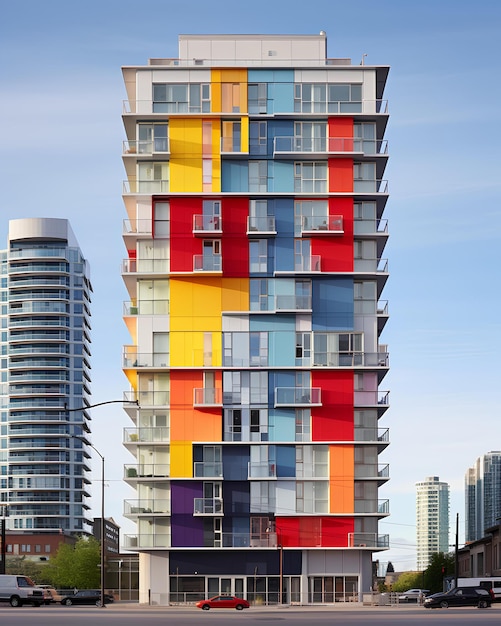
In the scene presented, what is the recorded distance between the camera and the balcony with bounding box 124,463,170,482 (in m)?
105

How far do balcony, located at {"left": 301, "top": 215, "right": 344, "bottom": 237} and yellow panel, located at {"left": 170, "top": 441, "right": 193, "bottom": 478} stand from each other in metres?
22.0

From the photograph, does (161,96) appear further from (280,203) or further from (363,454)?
(363,454)

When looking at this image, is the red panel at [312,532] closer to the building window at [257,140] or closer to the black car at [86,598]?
the black car at [86,598]

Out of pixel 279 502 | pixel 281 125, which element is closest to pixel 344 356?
pixel 279 502

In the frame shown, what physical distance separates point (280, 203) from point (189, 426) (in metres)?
22.0

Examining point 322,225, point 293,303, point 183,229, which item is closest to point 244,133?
point 183,229

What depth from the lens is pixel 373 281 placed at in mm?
109312

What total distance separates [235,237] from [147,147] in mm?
11804

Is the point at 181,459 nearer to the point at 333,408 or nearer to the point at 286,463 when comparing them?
the point at 286,463

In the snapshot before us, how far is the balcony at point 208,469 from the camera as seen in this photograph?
342ft

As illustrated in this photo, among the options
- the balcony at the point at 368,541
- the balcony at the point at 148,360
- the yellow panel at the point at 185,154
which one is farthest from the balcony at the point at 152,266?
the balcony at the point at 368,541

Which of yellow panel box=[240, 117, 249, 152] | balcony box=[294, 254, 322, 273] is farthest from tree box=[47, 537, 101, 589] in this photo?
yellow panel box=[240, 117, 249, 152]

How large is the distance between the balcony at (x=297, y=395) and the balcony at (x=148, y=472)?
11678mm

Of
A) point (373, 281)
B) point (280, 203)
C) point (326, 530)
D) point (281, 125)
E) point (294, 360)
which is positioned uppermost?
point (281, 125)
